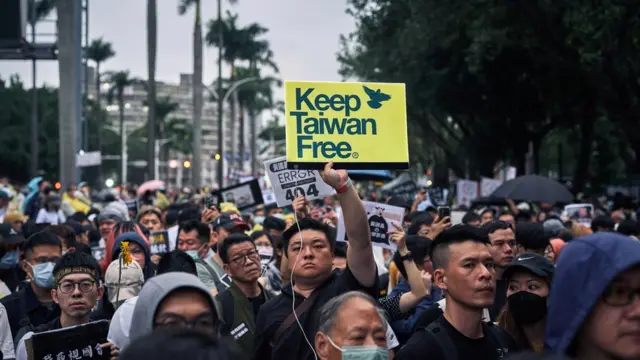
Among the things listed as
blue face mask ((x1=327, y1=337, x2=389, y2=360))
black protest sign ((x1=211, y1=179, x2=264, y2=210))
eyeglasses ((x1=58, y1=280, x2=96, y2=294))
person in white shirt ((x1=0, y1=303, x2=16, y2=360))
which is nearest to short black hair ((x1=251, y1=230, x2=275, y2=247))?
black protest sign ((x1=211, y1=179, x2=264, y2=210))

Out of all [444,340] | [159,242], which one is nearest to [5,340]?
[444,340]

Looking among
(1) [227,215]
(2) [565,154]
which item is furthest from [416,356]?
(2) [565,154]

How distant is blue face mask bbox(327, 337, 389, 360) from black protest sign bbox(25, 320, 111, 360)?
152 cm

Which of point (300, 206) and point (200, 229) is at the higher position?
point (300, 206)

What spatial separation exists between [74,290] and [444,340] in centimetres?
268

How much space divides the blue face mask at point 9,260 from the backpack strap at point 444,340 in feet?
18.3

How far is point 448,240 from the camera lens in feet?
17.6

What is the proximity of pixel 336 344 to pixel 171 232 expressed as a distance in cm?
862

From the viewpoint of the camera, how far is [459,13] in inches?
1141

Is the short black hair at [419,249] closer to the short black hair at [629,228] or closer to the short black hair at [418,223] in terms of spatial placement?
the short black hair at [418,223]

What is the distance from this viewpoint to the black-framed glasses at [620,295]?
3240 millimetres

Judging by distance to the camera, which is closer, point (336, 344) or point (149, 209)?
point (336, 344)

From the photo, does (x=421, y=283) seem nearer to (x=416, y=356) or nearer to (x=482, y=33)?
(x=416, y=356)

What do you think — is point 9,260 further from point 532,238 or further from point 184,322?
point 184,322
